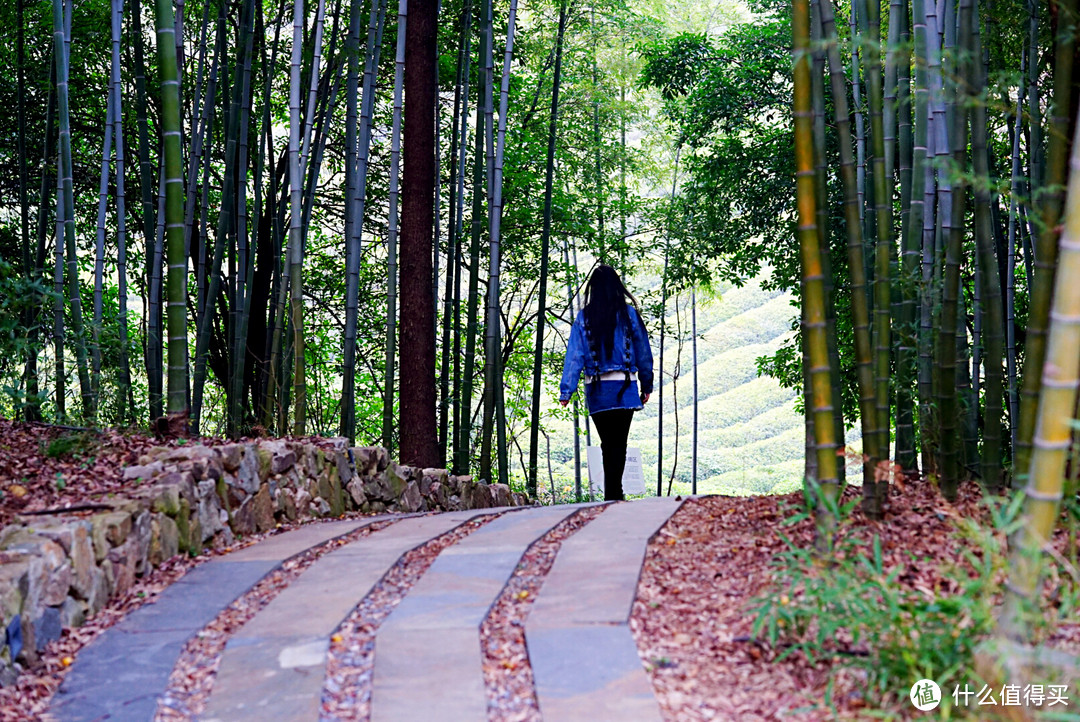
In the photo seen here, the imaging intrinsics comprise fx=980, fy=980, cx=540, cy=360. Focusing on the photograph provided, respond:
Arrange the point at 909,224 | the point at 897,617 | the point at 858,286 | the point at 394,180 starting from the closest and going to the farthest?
the point at 897,617
the point at 858,286
the point at 909,224
the point at 394,180

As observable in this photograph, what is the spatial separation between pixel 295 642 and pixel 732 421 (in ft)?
60.1

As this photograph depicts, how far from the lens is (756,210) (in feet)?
25.5

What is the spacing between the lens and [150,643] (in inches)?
89.2

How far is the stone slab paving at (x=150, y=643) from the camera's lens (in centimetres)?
A: 196

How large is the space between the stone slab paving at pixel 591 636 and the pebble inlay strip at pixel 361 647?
0.34m

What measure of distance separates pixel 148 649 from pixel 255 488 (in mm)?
1361

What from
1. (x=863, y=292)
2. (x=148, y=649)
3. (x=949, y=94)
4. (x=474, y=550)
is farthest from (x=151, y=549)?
(x=949, y=94)

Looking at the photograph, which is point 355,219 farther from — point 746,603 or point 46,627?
point 746,603

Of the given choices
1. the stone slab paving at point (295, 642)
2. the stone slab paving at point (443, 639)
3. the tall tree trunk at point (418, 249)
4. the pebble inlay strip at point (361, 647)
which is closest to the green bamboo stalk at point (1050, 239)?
the stone slab paving at point (443, 639)

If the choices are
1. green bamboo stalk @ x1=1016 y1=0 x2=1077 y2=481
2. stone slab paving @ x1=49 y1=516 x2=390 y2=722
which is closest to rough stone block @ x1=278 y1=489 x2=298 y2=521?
stone slab paving @ x1=49 y1=516 x2=390 y2=722

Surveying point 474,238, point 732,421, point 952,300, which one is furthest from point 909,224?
point 732,421

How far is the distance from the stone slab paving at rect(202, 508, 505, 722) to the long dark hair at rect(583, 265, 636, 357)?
1728mm

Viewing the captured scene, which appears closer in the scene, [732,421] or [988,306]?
[988,306]

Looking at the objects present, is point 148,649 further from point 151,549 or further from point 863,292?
point 863,292
